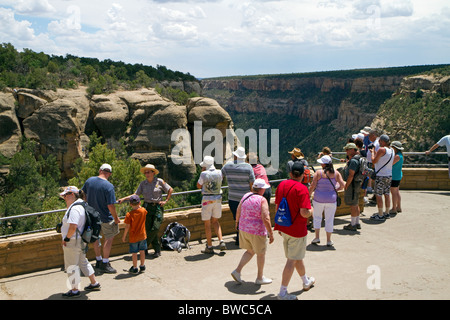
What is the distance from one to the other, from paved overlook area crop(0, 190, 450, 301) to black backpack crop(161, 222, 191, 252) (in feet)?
0.62

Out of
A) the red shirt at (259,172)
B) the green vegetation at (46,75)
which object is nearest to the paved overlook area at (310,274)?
the red shirt at (259,172)

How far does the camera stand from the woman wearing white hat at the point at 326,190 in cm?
816

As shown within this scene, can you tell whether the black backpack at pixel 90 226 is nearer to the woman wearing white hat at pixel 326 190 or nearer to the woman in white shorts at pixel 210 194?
the woman in white shorts at pixel 210 194

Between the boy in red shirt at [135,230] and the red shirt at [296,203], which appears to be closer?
the red shirt at [296,203]

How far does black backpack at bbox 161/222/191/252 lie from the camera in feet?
27.6

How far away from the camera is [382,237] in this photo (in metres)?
9.00

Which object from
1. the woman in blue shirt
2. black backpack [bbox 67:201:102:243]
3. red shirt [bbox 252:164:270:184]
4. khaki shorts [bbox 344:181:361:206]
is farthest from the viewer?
the woman in blue shirt

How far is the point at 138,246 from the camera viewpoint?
720cm

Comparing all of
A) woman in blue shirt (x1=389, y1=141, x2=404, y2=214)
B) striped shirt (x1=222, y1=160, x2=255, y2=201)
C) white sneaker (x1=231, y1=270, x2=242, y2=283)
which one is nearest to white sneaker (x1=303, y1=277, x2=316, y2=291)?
white sneaker (x1=231, y1=270, x2=242, y2=283)

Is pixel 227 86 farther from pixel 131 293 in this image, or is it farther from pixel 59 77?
pixel 131 293

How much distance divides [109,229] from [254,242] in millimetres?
2405

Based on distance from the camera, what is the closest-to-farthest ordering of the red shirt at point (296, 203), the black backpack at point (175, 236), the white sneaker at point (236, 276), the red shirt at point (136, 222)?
the red shirt at point (296, 203) → the white sneaker at point (236, 276) → the red shirt at point (136, 222) → the black backpack at point (175, 236)

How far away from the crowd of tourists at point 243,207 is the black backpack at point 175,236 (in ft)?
0.56

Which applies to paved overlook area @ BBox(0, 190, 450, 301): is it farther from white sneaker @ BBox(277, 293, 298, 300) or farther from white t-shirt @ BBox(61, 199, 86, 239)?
white t-shirt @ BBox(61, 199, 86, 239)
